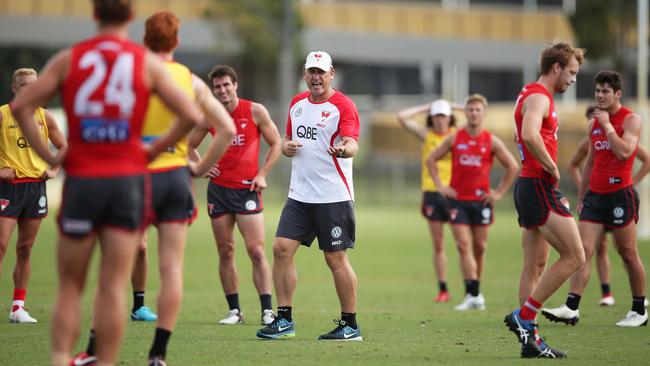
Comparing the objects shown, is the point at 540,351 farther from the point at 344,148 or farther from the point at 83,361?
the point at 83,361

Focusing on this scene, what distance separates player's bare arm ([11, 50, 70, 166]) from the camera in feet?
21.7

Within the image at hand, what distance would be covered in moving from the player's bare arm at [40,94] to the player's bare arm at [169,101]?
491 mm

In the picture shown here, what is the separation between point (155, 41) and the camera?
315 inches

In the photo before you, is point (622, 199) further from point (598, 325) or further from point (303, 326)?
point (303, 326)

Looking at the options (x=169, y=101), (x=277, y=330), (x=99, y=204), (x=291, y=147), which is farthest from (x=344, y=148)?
(x=99, y=204)

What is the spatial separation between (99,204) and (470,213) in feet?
28.8

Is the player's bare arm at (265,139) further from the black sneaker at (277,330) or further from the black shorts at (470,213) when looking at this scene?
the black shorts at (470,213)

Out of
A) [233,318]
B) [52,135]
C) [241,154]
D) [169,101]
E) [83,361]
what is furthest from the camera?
[241,154]

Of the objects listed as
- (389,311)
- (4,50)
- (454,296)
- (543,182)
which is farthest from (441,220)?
(4,50)

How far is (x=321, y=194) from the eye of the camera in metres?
10.1

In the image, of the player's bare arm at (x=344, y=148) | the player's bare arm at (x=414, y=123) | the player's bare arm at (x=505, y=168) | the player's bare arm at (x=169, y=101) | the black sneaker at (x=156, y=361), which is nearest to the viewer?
the player's bare arm at (x=169, y=101)

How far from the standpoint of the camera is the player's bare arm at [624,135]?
1155cm

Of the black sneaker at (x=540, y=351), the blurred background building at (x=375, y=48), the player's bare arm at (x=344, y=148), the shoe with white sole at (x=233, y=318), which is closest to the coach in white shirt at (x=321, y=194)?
the player's bare arm at (x=344, y=148)

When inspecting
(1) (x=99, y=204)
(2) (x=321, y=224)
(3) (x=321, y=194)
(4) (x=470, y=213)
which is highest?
(1) (x=99, y=204)
